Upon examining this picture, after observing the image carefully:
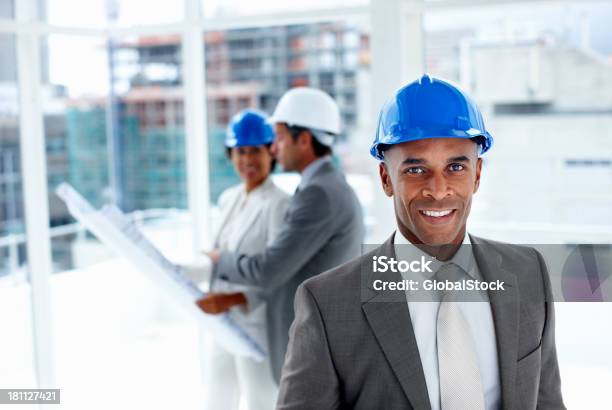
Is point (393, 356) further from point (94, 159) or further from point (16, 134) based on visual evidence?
point (94, 159)

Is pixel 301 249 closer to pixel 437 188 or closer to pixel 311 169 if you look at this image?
pixel 311 169

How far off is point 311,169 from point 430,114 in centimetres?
133

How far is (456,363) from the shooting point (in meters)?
1.09

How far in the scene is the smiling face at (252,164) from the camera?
2.62 m

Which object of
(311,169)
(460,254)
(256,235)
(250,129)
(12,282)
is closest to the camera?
(460,254)

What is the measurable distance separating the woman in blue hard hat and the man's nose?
137cm

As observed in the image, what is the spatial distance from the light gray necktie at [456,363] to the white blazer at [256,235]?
1.34m

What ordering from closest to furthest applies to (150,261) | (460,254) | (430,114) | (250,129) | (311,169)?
1. (430,114)
2. (460,254)
3. (150,261)
4. (311,169)
5. (250,129)

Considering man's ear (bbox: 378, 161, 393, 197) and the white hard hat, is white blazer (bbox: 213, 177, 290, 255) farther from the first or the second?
man's ear (bbox: 378, 161, 393, 197)

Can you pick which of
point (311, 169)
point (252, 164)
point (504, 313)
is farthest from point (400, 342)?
point (252, 164)

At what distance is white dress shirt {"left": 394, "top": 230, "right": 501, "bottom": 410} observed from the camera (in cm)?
110

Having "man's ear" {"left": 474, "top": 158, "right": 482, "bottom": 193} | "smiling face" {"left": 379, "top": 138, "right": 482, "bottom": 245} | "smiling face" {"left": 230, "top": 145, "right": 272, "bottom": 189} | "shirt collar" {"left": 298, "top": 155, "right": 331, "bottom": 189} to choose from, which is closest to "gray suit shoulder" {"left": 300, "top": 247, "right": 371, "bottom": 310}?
"smiling face" {"left": 379, "top": 138, "right": 482, "bottom": 245}

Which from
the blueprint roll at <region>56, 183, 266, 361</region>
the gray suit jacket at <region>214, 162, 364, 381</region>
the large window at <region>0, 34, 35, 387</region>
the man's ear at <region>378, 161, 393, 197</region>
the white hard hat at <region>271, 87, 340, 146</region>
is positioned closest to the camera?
the man's ear at <region>378, 161, 393, 197</region>

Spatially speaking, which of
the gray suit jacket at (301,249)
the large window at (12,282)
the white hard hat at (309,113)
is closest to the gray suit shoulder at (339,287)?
the gray suit jacket at (301,249)
